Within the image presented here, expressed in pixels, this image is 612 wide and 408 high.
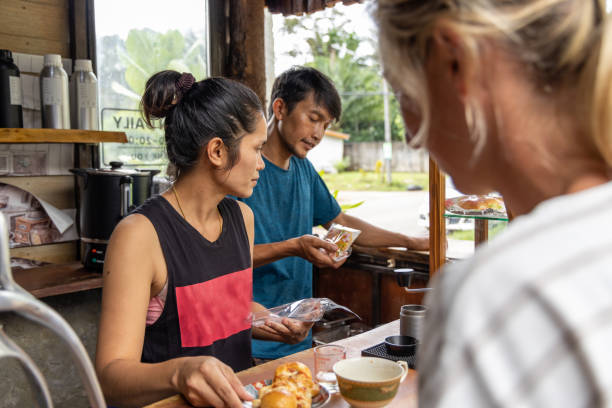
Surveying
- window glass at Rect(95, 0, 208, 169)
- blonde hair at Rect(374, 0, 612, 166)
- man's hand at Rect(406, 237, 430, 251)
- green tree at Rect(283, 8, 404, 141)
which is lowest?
man's hand at Rect(406, 237, 430, 251)

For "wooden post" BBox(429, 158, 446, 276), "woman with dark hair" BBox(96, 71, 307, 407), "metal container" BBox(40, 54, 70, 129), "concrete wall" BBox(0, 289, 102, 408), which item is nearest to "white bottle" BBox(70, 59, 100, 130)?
"metal container" BBox(40, 54, 70, 129)

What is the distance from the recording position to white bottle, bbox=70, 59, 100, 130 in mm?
3074

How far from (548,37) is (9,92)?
2889 millimetres

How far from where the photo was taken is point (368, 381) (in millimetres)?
1250

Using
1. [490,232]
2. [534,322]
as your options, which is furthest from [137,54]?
[534,322]

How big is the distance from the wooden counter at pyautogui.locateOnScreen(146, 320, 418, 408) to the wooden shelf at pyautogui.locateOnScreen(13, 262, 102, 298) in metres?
1.55

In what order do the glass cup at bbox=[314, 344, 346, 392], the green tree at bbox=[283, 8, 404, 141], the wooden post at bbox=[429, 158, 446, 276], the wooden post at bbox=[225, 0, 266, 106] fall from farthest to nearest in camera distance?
the green tree at bbox=[283, 8, 404, 141]
the wooden post at bbox=[225, 0, 266, 106]
the wooden post at bbox=[429, 158, 446, 276]
the glass cup at bbox=[314, 344, 346, 392]

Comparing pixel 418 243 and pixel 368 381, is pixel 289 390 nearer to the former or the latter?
pixel 368 381

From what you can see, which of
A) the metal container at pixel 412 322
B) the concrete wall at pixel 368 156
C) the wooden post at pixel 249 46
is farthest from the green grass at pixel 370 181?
the metal container at pixel 412 322

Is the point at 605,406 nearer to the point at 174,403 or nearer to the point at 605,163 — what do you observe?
the point at 605,163

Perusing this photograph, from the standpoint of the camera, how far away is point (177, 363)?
4.60ft

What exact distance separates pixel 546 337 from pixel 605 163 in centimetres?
29

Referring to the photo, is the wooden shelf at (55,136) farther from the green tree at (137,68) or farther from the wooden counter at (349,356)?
the wooden counter at (349,356)

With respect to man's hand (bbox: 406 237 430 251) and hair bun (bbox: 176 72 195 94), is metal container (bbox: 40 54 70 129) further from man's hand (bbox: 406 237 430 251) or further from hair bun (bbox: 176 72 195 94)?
man's hand (bbox: 406 237 430 251)
